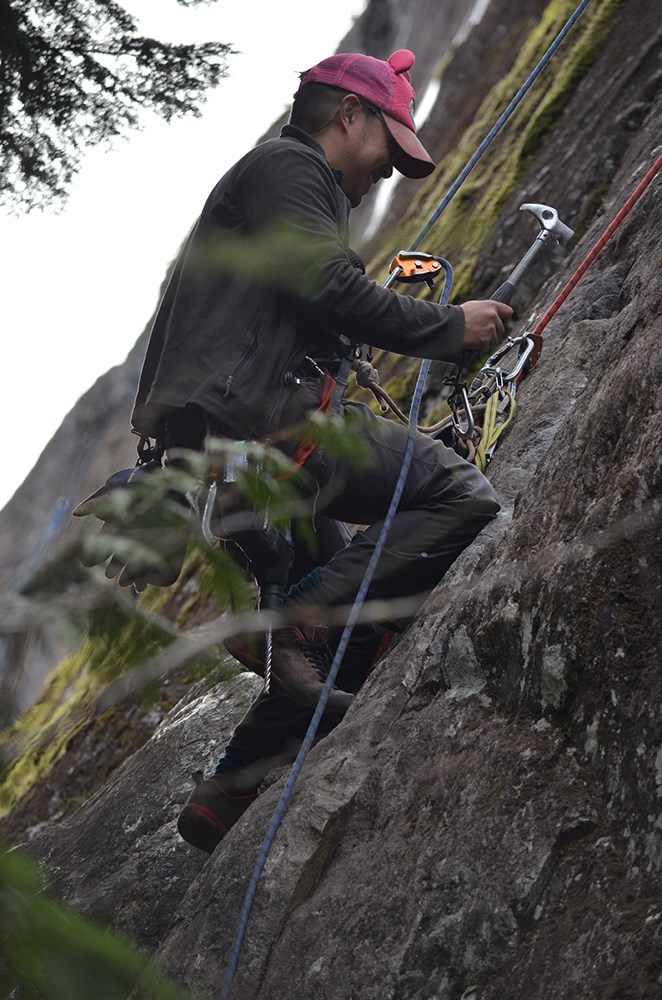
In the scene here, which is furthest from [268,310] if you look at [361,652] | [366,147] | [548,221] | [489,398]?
[548,221]

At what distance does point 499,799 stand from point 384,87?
243 centimetres

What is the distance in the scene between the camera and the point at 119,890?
4270mm

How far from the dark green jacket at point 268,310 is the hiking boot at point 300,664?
681 mm

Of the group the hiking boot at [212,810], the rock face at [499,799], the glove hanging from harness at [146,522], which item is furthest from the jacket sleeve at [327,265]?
the glove hanging from harness at [146,522]

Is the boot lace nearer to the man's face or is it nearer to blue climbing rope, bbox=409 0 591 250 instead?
the man's face

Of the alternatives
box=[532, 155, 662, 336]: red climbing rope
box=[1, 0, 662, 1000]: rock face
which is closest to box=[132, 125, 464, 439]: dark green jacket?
box=[1, 0, 662, 1000]: rock face

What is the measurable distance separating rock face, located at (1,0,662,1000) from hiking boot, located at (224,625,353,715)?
175 millimetres

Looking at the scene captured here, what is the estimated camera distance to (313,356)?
3.92 metres

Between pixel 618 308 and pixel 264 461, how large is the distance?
3459 mm

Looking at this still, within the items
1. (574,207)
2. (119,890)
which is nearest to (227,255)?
(119,890)

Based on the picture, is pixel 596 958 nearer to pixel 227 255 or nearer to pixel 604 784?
pixel 604 784

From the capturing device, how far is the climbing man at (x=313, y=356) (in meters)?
3.67

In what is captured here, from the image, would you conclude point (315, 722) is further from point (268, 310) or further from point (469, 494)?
point (268, 310)

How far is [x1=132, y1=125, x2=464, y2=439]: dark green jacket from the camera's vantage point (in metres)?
3.62
